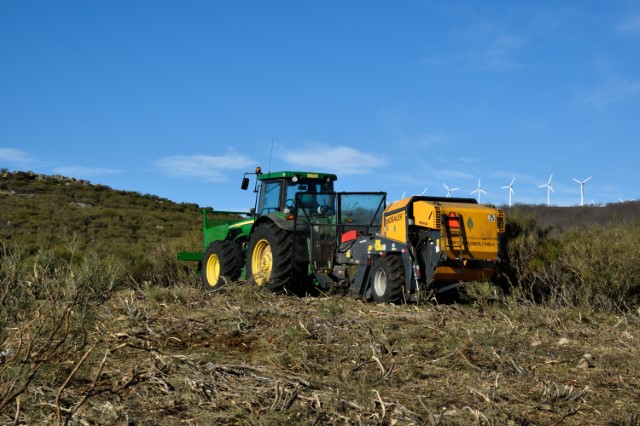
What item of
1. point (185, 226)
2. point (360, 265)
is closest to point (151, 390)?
point (360, 265)

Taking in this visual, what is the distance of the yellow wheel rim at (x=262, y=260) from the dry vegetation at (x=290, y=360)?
241cm

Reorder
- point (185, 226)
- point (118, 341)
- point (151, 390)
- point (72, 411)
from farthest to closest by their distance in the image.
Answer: point (185, 226), point (118, 341), point (151, 390), point (72, 411)

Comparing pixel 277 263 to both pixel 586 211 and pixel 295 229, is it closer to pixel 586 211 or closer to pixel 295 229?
pixel 295 229

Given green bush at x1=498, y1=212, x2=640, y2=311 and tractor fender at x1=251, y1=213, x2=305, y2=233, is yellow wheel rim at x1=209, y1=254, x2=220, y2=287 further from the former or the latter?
green bush at x1=498, y1=212, x2=640, y2=311

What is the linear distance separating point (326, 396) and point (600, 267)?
825cm

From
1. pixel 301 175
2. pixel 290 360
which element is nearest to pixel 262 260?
pixel 301 175

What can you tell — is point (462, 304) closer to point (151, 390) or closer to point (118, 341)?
point (118, 341)

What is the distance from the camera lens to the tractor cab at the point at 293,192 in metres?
13.1

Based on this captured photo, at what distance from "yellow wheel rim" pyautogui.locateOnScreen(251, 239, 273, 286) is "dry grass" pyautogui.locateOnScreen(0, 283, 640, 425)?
358cm

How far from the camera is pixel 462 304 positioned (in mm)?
11016

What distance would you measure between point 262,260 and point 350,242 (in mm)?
1825

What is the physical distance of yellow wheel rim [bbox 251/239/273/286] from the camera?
12.6m

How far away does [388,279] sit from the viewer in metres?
10.6

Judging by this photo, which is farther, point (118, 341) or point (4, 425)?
point (118, 341)
